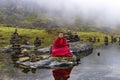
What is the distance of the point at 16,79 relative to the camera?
138 feet

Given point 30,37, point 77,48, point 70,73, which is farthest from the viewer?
point 30,37

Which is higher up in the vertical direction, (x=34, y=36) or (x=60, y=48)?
(x=60, y=48)

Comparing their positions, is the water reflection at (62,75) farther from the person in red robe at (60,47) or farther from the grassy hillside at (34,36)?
the grassy hillside at (34,36)

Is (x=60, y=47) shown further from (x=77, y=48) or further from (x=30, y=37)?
(x=30, y=37)

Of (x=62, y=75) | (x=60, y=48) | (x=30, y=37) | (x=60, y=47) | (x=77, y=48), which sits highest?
(x=60, y=47)

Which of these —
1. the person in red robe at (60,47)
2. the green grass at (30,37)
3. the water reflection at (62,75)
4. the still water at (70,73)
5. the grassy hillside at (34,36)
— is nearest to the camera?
the water reflection at (62,75)

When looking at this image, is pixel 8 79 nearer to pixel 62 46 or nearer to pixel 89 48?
pixel 62 46

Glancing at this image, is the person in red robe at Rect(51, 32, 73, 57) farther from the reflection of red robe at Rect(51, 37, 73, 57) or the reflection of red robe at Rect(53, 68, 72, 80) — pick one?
the reflection of red robe at Rect(53, 68, 72, 80)

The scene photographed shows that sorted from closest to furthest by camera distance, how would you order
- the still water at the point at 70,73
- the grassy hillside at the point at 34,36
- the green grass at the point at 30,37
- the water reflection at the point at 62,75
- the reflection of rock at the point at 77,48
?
the water reflection at the point at 62,75
the still water at the point at 70,73
the reflection of rock at the point at 77,48
the green grass at the point at 30,37
the grassy hillside at the point at 34,36

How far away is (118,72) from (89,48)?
116 ft

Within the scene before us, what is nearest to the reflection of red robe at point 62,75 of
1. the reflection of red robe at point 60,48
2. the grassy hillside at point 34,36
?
the reflection of red robe at point 60,48

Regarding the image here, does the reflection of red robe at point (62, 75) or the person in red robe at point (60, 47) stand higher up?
the person in red robe at point (60, 47)

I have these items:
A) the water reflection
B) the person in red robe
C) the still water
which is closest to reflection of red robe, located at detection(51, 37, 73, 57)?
the person in red robe

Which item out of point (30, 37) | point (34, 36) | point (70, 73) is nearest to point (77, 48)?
point (70, 73)
